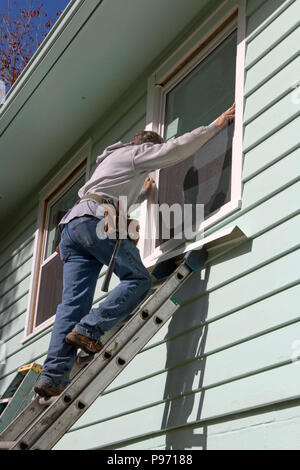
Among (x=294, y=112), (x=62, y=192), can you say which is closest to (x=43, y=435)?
(x=294, y=112)

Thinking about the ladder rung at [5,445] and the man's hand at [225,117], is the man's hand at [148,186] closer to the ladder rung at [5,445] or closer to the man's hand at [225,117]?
the man's hand at [225,117]

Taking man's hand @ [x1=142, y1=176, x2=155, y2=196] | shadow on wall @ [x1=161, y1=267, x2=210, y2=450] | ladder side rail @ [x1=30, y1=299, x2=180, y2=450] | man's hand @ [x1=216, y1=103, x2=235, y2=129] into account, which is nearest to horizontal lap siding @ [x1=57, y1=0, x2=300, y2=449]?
shadow on wall @ [x1=161, y1=267, x2=210, y2=450]

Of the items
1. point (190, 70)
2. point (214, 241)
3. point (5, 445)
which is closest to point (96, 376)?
point (5, 445)

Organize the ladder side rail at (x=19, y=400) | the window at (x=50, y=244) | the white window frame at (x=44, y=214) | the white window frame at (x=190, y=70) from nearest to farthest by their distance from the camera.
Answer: the white window frame at (x=190, y=70)
the ladder side rail at (x=19, y=400)
the window at (x=50, y=244)
the white window frame at (x=44, y=214)

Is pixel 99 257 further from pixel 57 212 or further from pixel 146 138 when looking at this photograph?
pixel 57 212

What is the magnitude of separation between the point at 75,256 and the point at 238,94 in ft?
4.72

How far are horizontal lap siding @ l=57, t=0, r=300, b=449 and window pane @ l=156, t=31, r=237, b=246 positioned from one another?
319 millimetres

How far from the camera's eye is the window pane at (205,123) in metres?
4.89

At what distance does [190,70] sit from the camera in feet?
18.6

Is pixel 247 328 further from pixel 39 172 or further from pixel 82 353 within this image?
pixel 39 172

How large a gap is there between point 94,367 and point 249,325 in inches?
33.3

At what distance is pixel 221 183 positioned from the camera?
190 inches

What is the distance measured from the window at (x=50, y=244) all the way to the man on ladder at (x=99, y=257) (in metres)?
2.24

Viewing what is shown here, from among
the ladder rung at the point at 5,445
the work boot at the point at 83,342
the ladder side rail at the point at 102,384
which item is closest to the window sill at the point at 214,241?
the ladder side rail at the point at 102,384
